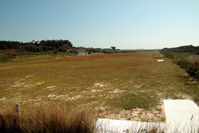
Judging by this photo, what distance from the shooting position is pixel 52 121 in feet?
7.44

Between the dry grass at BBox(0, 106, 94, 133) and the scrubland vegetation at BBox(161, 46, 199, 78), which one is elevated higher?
the scrubland vegetation at BBox(161, 46, 199, 78)

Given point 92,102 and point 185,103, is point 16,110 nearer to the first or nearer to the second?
point 92,102

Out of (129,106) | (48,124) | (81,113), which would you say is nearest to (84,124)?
(81,113)

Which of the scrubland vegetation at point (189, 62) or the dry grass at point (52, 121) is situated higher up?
the scrubland vegetation at point (189, 62)

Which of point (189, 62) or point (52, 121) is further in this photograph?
point (189, 62)

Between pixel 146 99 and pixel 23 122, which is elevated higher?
pixel 23 122

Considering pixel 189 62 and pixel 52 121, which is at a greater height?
pixel 189 62

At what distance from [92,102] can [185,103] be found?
3.54m

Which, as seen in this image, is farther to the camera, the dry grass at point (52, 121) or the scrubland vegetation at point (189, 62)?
the scrubland vegetation at point (189, 62)

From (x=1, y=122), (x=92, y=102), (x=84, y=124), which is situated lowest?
(x=92, y=102)

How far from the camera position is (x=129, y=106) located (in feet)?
15.4

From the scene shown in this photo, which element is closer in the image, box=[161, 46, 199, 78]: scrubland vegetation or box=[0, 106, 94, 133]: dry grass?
box=[0, 106, 94, 133]: dry grass

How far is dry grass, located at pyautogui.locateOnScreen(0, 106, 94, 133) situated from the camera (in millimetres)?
2215

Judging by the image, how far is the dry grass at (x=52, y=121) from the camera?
7.27ft
